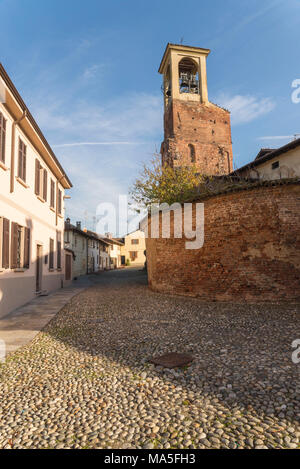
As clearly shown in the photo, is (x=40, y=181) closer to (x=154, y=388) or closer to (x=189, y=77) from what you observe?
(x=154, y=388)

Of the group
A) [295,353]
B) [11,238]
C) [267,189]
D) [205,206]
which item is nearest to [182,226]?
[205,206]

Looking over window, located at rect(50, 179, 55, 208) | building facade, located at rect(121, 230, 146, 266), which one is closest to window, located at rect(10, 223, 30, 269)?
window, located at rect(50, 179, 55, 208)

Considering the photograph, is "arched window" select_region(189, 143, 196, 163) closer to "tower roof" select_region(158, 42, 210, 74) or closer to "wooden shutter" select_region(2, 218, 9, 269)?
"tower roof" select_region(158, 42, 210, 74)

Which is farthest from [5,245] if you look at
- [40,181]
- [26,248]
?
[40,181]

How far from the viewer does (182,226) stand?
10.5 meters

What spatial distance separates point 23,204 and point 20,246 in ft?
4.82

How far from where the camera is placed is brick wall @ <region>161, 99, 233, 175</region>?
25.8 metres

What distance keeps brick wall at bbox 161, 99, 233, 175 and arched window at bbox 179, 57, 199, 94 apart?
209cm

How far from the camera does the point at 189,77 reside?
94.4 feet

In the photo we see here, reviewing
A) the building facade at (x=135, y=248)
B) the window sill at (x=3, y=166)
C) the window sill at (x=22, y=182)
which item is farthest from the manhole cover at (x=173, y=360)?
the building facade at (x=135, y=248)

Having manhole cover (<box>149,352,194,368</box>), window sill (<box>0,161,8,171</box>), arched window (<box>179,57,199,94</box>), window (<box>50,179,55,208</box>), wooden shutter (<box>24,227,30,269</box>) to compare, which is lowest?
manhole cover (<box>149,352,194,368</box>)

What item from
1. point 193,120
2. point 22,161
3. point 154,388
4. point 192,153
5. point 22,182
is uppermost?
point 193,120

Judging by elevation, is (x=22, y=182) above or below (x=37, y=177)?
below
